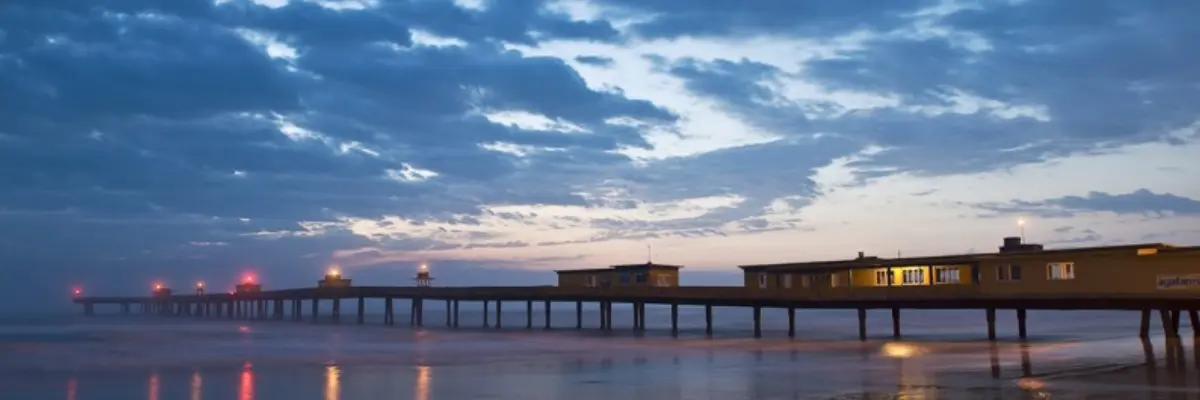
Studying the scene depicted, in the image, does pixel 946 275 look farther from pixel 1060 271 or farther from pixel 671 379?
pixel 671 379

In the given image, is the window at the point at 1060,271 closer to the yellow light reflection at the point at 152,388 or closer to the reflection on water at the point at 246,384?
the reflection on water at the point at 246,384

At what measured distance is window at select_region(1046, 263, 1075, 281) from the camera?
4734cm

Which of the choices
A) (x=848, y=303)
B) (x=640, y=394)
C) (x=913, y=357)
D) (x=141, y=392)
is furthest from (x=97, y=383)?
(x=848, y=303)

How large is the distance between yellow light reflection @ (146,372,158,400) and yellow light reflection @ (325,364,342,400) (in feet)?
15.7

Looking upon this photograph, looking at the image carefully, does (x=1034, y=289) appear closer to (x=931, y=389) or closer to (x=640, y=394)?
(x=931, y=389)

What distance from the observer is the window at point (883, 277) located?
185 ft

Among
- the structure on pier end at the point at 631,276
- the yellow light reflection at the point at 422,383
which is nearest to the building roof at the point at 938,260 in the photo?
the structure on pier end at the point at 631,276

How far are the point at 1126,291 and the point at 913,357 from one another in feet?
34.3

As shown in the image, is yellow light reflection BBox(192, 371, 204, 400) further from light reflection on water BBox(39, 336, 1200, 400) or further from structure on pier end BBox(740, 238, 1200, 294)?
structure on pier end BBox(740, 238, 1200, 294)

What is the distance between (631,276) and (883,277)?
80.8 ft

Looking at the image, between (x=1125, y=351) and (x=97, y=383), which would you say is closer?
(x=97, y=383)

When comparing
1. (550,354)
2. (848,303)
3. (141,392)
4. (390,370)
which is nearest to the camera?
(141,392)

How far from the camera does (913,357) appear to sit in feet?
142

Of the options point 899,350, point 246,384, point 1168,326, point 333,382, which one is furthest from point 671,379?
point 1168,326
